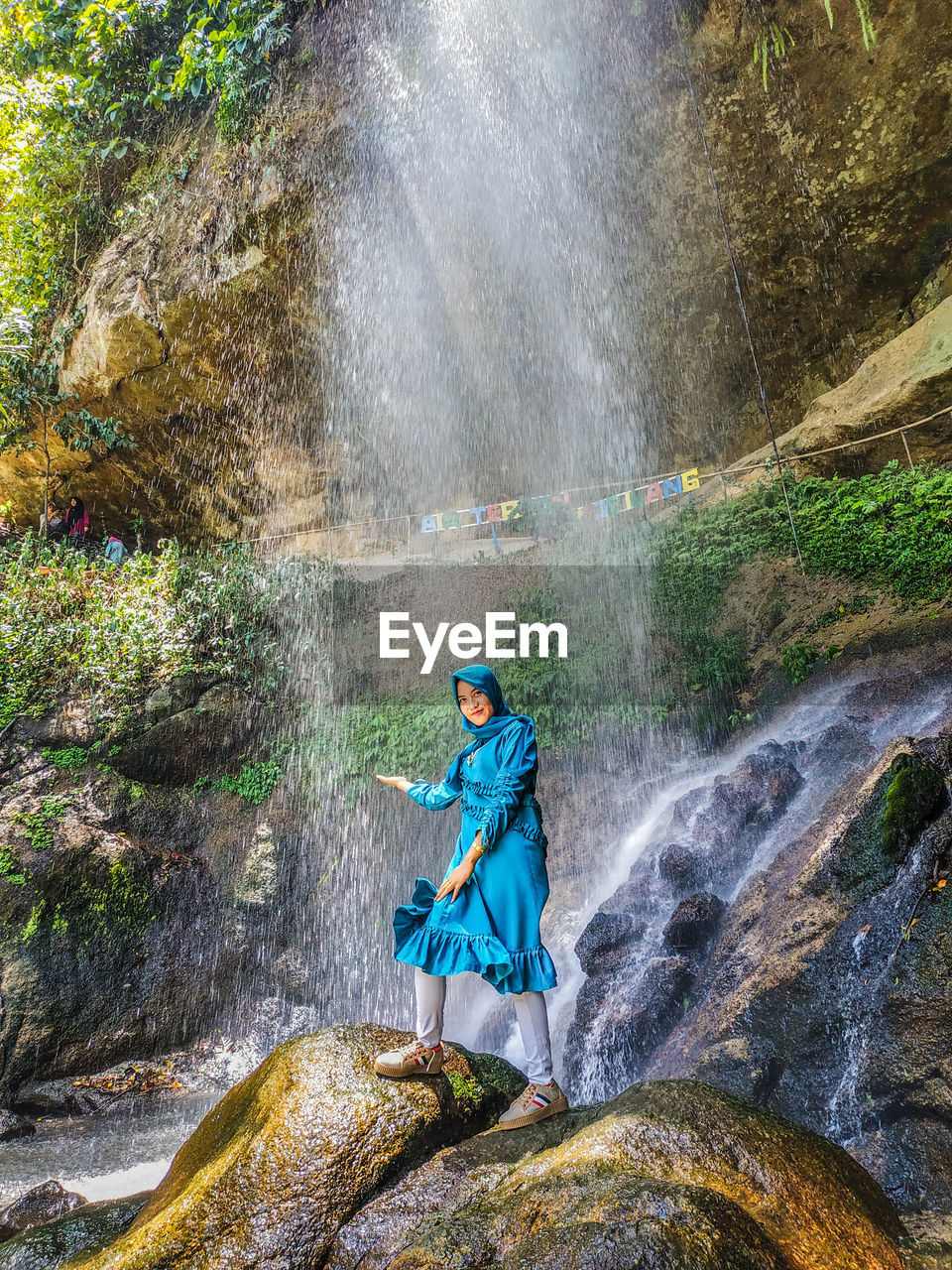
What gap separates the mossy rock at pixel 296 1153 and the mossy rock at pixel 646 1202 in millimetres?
116

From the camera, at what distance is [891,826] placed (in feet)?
15.1

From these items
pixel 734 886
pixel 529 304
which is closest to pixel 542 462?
pixel 529 304

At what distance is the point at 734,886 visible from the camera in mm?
6484

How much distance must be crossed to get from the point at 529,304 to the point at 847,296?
5459mm

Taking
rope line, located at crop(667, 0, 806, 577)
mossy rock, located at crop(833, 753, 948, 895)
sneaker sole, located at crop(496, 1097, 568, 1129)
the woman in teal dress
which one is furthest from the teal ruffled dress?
rope line, located at crop(667, 0, 806, 577)

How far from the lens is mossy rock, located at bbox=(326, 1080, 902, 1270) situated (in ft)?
5.96

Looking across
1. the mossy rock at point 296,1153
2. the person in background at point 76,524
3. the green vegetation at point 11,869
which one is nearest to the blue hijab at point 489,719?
the mossy rock at point 296,1153

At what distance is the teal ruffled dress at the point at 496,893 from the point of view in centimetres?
306

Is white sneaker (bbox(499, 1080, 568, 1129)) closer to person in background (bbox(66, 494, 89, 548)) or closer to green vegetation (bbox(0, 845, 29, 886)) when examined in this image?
green vegetation (bbox(0, 845, 29, 886))

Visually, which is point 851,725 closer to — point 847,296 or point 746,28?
point 847,296

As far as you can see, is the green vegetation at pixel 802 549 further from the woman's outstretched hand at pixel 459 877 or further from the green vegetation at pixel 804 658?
the woman's outstretched hand at pixel 459 877

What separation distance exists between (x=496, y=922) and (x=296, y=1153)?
1.08m

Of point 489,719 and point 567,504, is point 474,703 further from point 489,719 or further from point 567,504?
point 567,504

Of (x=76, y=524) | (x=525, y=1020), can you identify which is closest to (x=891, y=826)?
(x=525, y=1020)
